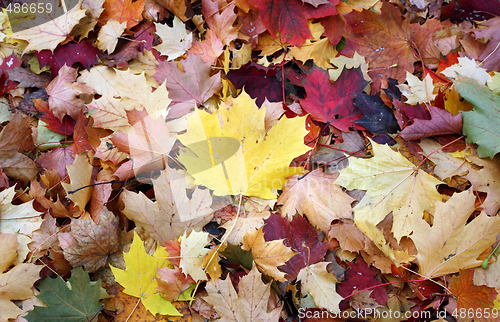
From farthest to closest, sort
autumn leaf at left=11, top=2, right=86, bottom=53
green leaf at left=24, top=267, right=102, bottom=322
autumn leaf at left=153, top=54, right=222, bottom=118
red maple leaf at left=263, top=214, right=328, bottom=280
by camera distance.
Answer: autumn leaf at left=11, top=2, right=86, bottom=53 < autumn leaf at left=153, top=54, right=222, bottom=118 < red maple leaf at left=263, top=214, right=328, bottom=280 < green leaf at left=24, top=267, right=102, bottom=322

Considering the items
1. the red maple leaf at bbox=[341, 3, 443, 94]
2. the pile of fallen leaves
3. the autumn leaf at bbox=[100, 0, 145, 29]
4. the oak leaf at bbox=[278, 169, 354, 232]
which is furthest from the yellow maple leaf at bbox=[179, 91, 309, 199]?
the autumn leaf at bbox=[100, 0, 145, 29]

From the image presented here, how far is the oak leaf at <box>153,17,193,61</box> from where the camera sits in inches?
55.6

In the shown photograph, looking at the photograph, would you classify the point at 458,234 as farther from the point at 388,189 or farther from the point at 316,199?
the point at 316,199

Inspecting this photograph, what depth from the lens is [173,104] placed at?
1.28m

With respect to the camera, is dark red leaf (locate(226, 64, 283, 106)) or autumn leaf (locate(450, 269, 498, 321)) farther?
dark red leaf (locate(226, 64, 283, 106))

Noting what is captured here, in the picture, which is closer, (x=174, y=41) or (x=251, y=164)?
(x=251, y=164)

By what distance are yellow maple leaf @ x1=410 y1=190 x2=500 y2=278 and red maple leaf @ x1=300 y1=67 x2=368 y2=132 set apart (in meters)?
0.49

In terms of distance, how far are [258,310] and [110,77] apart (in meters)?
1.20

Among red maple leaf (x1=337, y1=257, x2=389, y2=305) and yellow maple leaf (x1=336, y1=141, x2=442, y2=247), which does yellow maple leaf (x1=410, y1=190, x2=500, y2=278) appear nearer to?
yellow maple leaf (x1=336, y1=141, x2=442, y2=247)

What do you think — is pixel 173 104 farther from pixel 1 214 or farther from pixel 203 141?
pixel 1 214

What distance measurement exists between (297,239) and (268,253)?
0.46 ft

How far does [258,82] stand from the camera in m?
1.35

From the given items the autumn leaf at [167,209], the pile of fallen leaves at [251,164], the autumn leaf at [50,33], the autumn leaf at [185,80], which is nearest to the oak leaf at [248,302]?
the pile of fallen leaves at [251,164]

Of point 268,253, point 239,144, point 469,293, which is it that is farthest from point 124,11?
point 469,293
